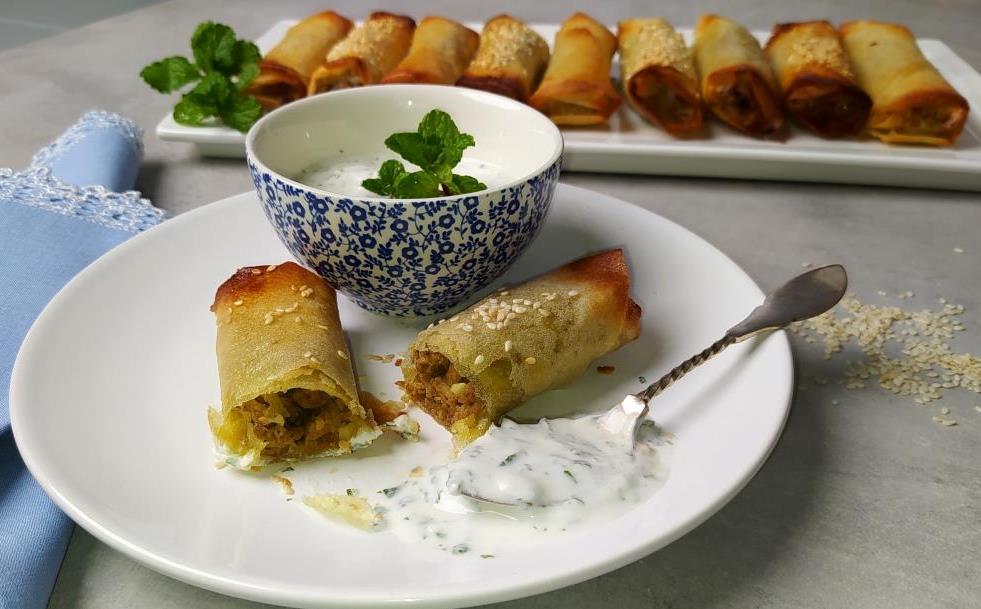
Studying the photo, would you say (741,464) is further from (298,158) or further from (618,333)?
(298,158)

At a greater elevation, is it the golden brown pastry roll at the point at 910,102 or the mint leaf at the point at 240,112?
the golden brown pastry roll at the point at 910,102

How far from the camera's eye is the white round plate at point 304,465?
52.1 inches

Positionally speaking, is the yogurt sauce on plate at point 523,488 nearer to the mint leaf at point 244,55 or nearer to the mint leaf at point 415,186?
the mint leaf at point 415,186

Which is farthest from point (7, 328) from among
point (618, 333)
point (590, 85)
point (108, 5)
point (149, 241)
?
point (108, 5)

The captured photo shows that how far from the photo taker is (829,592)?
1536 mm

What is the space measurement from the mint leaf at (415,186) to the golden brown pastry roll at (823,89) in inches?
76.1

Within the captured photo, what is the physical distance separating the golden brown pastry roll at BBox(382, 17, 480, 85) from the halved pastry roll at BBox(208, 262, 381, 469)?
1838mm

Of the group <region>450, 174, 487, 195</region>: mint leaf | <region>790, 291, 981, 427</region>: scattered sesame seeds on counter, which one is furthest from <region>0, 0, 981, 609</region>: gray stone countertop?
<region>450, 174, 487, 195</region>: mint leaf

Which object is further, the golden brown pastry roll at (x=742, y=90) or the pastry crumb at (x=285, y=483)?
the golden brown pastry roll at (x=742, y=90)

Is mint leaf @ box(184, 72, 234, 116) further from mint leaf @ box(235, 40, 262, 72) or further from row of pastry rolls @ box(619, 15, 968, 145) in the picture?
row of pastry rolls @ box(619, 15, 968, 145)

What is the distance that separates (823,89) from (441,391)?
214 cm

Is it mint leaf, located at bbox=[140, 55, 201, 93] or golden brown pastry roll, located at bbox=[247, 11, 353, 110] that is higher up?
mint leaf, located at bbox=[140, 55, 201, 93]

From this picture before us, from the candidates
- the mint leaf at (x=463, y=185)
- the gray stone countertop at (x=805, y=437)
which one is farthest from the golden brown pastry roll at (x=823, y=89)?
the mint leaf at (x=463, y=185)

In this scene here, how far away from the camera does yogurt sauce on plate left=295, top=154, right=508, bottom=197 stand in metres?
2.13
